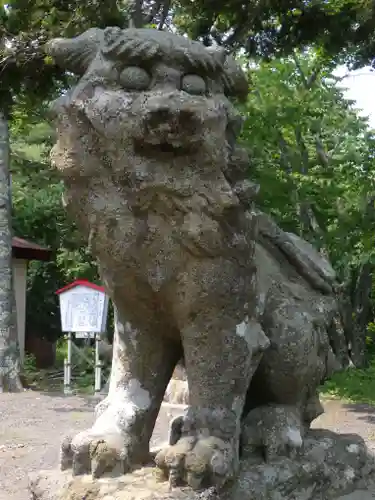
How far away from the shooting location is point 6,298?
8922 millimetres

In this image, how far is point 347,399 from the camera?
29.5 feet

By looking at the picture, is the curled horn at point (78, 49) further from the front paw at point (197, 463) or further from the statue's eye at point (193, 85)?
the front paw at point (197, 463)

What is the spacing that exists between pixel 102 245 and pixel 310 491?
1190 mm

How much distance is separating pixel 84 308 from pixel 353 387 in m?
4.45

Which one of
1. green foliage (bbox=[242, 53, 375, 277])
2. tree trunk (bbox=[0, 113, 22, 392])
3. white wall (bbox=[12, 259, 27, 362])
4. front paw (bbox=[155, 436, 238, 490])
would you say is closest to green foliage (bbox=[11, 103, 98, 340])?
white wall (bbox=[12, 259, 27, 362])

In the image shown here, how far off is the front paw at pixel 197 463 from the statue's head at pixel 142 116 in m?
0.80

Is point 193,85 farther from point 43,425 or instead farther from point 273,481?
point 43,425

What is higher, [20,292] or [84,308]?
[20,292]

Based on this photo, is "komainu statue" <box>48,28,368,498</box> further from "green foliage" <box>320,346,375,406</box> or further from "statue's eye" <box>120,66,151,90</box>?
"green foliage" <box>320,346,375,406</box>

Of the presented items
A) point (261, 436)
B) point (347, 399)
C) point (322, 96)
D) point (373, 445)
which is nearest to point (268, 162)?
point (322, 96)

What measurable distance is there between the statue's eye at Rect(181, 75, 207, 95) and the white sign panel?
21.1 feet

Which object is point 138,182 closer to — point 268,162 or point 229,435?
point 229,435

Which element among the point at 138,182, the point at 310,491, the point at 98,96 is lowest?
the point at 310,491

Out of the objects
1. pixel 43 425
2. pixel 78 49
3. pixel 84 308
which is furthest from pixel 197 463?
pixel 84 308
